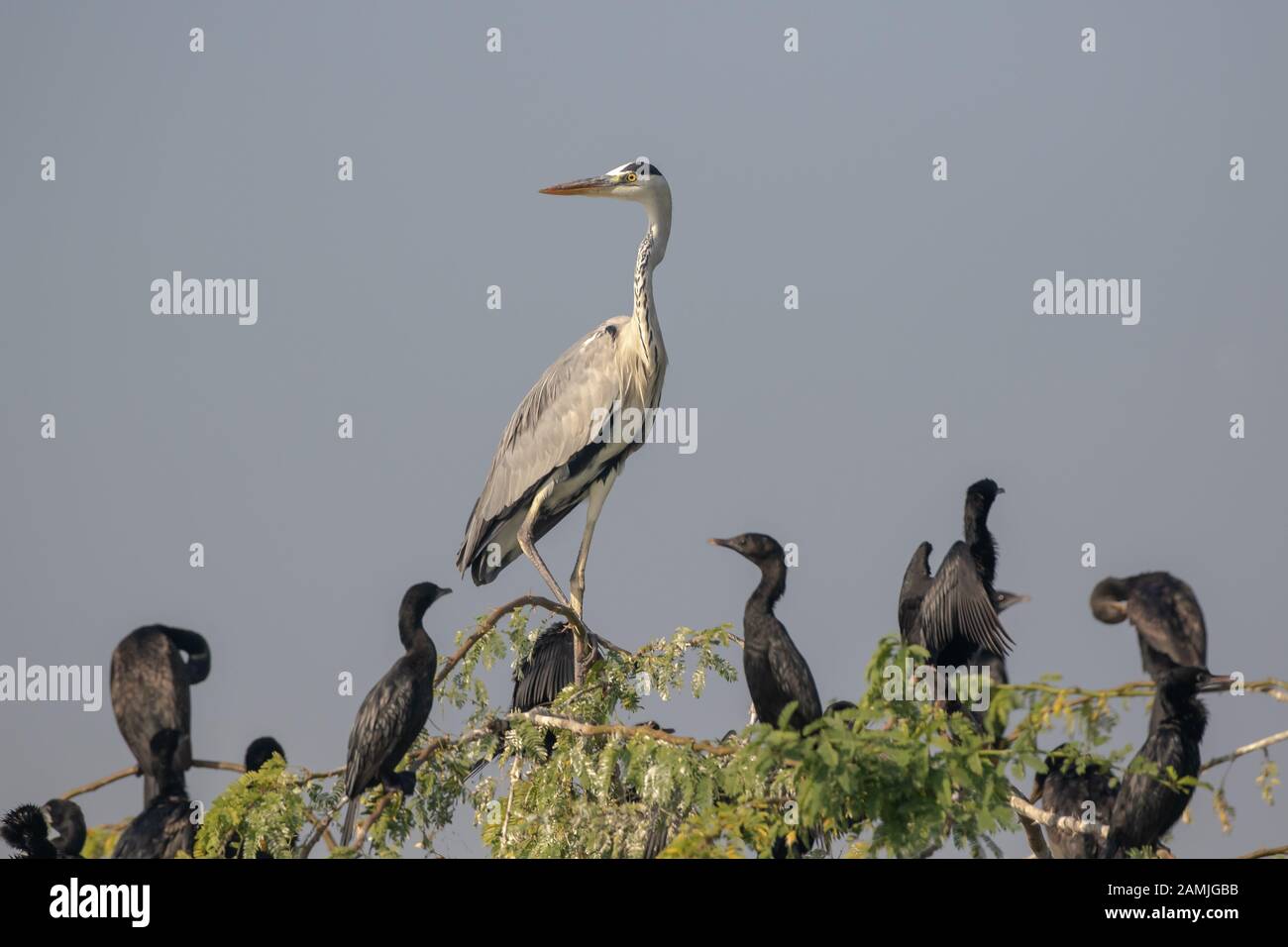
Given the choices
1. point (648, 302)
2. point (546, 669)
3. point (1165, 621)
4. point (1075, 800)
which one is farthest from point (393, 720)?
point (648, 302)

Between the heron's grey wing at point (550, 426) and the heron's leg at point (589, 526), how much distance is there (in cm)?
39

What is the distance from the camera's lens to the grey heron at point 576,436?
13.7 metres

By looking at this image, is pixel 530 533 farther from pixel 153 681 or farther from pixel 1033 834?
pixel 1033 834

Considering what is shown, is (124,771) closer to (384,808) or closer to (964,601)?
(384,808)

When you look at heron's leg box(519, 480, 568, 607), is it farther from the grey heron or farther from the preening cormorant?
the preening cormorant

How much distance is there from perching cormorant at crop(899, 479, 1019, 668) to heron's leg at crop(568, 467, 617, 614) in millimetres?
2904

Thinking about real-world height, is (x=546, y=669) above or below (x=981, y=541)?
below

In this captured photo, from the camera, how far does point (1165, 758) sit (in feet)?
29.7

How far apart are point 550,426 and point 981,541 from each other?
13.1ft

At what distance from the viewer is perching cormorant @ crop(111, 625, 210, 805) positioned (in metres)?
12.0

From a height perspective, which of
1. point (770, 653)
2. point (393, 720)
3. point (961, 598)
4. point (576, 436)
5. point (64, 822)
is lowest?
point (64, 822)

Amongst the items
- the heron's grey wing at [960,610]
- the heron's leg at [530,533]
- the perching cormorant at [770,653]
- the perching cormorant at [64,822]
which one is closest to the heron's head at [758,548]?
the perching cormorant at [770,653]
